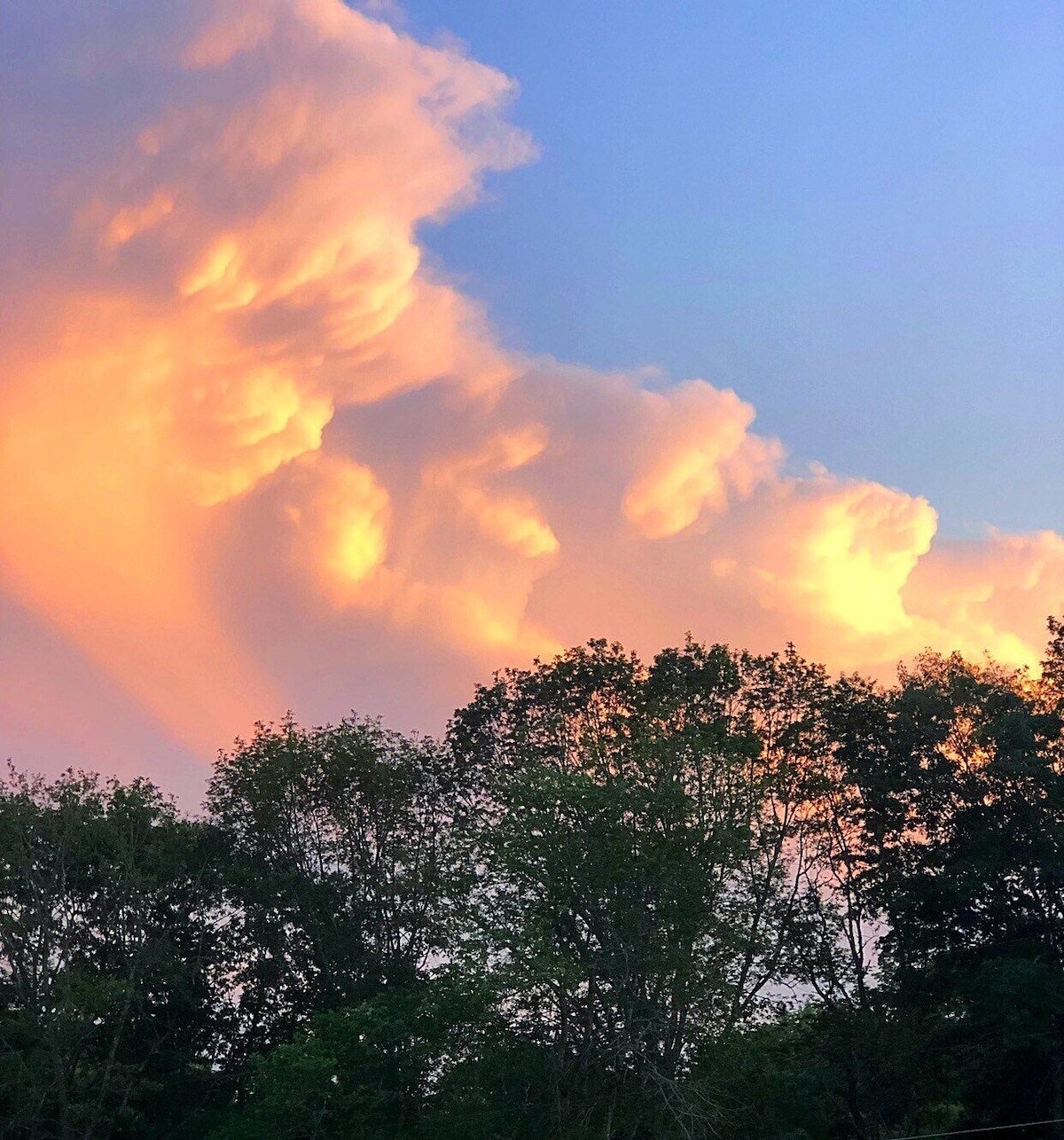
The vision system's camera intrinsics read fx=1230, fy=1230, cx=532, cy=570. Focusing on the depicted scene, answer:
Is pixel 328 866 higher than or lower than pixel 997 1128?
higher

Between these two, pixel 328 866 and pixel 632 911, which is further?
pixel 328 866

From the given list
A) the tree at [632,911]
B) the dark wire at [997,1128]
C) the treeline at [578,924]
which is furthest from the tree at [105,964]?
the dark wire at [997,1128]

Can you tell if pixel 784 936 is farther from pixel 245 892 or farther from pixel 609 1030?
pixel 245 892

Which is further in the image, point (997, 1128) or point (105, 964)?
point (105, 964)

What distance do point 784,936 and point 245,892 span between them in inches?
713

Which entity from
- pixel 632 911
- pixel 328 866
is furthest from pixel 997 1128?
pixel 328 866

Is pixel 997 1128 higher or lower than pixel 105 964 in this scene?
lower

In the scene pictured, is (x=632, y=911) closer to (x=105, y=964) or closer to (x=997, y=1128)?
(x=997, y=1128)

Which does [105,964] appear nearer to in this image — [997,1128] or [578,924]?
[578,924]

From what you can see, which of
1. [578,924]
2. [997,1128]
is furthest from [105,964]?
[997,1128]

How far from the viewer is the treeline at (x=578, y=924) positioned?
106ft

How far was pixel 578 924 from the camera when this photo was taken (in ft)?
110

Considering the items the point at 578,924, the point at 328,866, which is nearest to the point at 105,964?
the point at 328,866

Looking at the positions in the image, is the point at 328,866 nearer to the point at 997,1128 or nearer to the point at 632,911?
the point at 632,911
